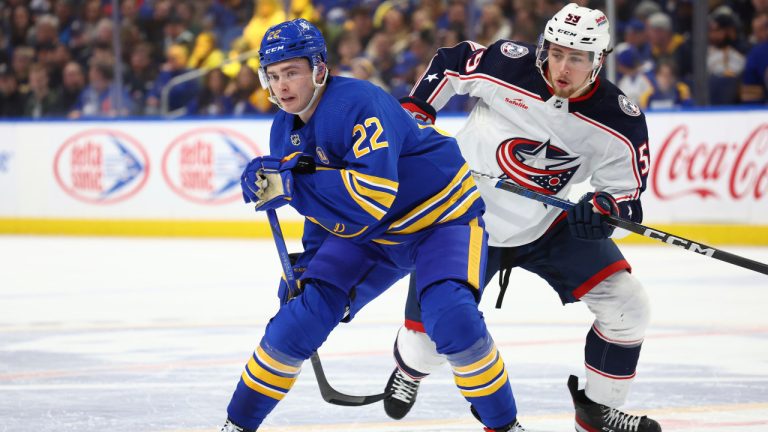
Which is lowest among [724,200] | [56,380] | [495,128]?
[724,200]

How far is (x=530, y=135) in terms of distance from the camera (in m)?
3.61

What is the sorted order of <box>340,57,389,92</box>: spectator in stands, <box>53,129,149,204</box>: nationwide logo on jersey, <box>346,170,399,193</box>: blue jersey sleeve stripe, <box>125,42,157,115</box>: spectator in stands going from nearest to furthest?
<box>346,170,399,193</box>: blue jersey sleeve stripe → <box>340,57,389,92</box>: spectator in stands → <box>53,129,149,204</box>: nationwide logo on jersey → <box>125,42,157,115</box>: spectator in stands

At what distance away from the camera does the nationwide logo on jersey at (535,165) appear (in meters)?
3.60

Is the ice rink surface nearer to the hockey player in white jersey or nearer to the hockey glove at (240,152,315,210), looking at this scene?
the hockey player in white jersey

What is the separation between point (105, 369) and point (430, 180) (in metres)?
1.82

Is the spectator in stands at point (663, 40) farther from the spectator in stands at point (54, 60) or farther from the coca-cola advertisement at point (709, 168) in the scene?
the spectator in stands at point (54, 60)

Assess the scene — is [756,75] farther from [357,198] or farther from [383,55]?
[357,198]

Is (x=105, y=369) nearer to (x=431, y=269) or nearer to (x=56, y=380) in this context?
(x=56, y=380)

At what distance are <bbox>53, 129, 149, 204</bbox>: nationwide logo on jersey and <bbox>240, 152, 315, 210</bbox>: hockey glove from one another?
694 centimetres

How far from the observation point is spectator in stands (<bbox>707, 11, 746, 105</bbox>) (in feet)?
27.1

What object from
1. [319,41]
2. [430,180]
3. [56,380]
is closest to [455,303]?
[430,180]

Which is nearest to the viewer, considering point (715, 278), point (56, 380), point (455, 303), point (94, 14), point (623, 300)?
point (455, 303)

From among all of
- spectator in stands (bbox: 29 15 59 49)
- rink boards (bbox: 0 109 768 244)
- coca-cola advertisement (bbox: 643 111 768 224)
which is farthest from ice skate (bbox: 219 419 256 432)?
spectator in stands (bbox: 29 15 59 49)

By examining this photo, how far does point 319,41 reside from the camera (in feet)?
10.0
